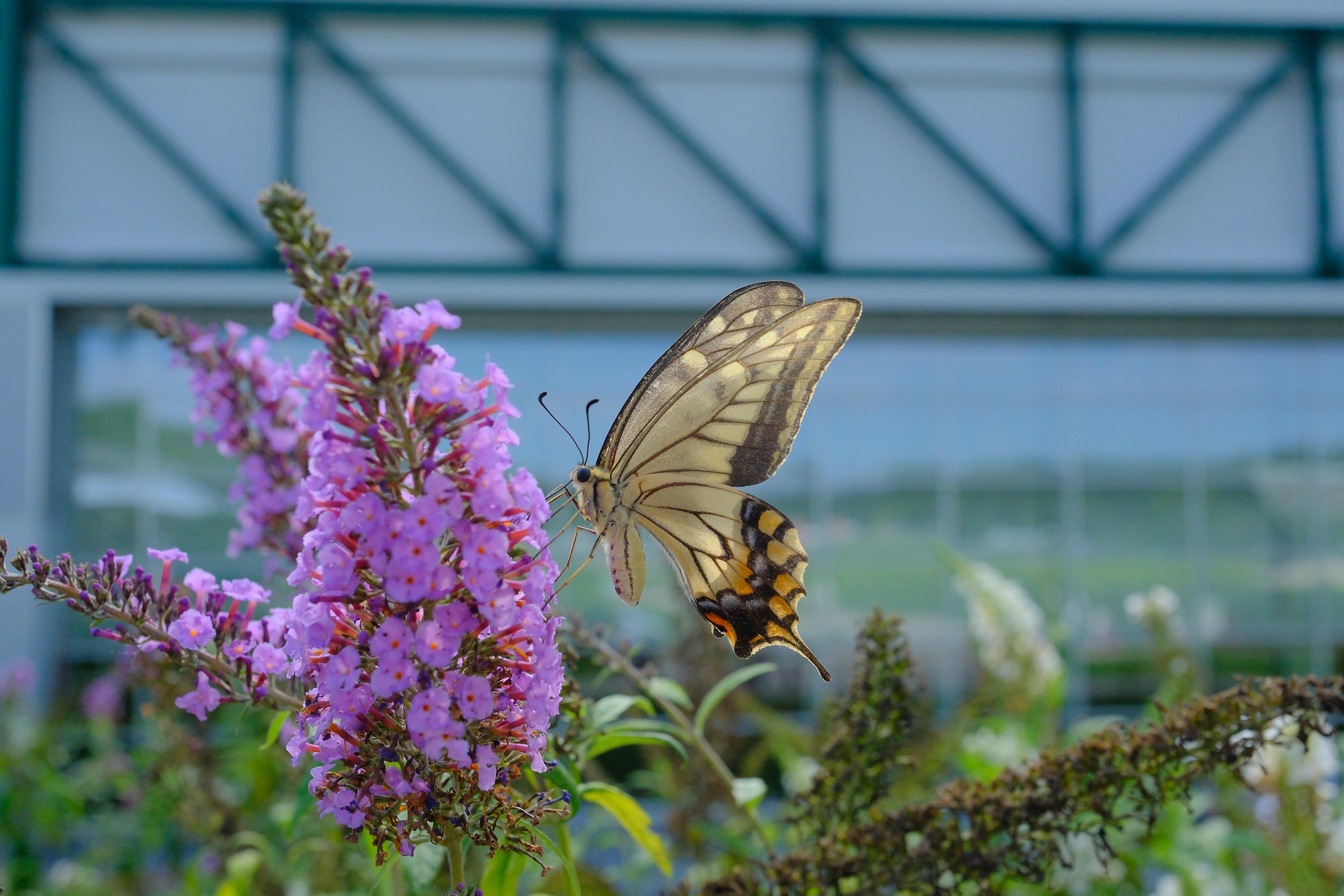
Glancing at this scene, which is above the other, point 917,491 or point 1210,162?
point 1210,162

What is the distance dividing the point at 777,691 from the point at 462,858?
725 centimetres

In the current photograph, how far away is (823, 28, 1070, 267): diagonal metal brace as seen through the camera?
7.29 metres

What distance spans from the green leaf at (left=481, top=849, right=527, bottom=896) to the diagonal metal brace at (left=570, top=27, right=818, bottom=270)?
6308 mm

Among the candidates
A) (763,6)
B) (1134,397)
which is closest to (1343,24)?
(1134,397)

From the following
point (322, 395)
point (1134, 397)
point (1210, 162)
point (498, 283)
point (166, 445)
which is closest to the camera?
point (322, 395)

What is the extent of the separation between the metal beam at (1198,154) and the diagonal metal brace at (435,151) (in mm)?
4615

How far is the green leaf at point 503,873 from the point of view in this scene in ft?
3.96

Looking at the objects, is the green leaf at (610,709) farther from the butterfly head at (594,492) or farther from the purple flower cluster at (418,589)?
the butterfly head at (594,492)

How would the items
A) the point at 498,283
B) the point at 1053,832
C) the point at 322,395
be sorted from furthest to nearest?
the point at 498,283 < the point at 1053,832 < the point at 322,395

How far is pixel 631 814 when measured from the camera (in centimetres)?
145

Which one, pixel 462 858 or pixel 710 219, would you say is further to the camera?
pixel 710 219

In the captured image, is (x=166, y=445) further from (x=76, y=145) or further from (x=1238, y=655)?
(x=1238, y=655)

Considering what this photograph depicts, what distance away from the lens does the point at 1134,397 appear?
9086mm

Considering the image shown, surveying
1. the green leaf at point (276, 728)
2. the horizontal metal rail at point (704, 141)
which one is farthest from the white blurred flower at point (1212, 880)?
the horizontal metal rail at point (704, 141)
